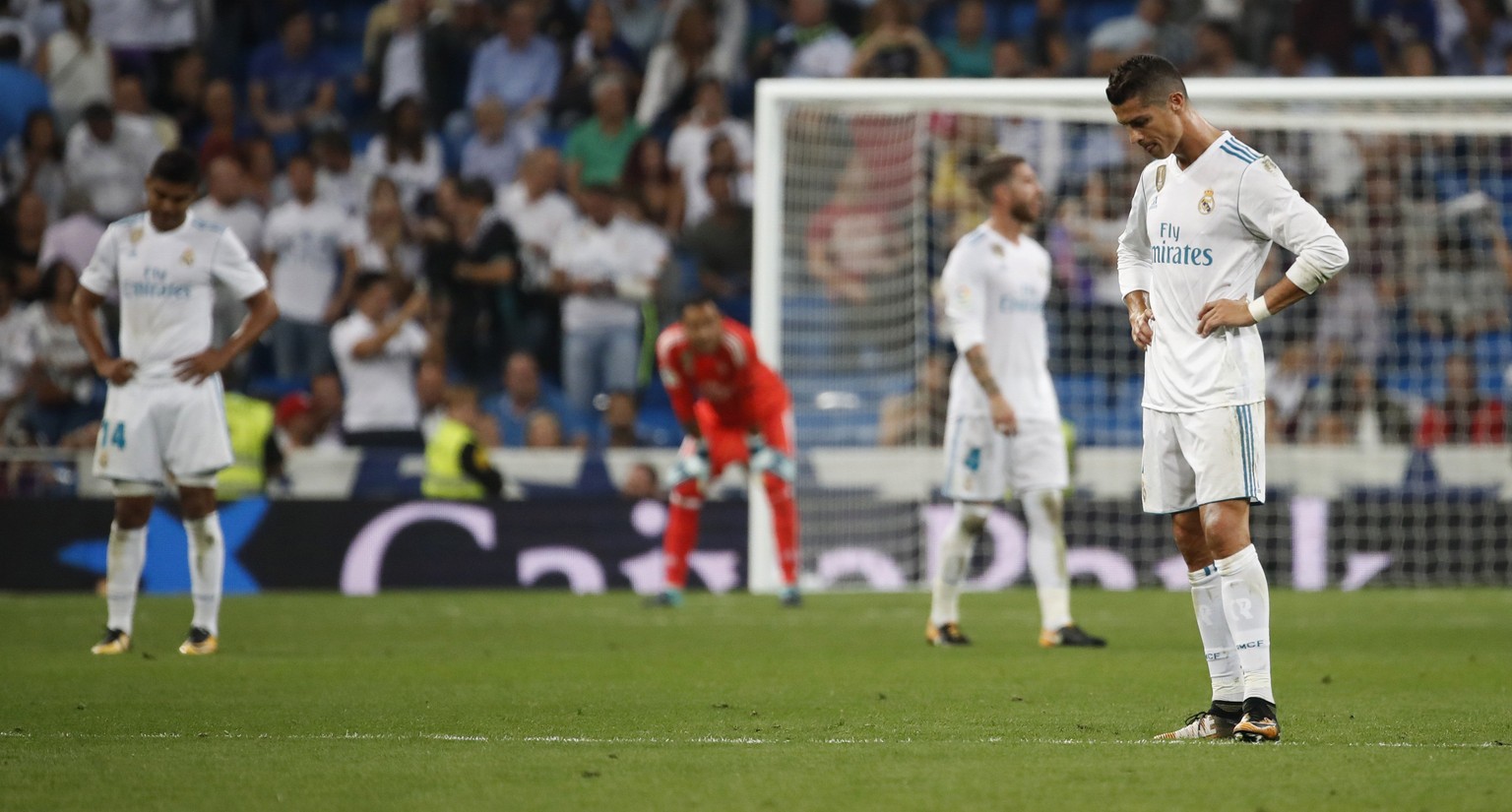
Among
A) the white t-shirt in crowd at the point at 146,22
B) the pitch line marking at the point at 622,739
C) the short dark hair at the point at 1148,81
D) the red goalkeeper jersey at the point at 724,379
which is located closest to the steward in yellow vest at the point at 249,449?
the red goalkeeper jersey at the point at 724,379

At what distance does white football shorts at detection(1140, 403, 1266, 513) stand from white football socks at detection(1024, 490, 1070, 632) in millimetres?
3692

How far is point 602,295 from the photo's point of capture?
1666 centimetres

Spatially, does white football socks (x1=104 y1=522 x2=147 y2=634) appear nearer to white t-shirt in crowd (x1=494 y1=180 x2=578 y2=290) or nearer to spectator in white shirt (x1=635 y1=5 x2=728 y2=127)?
white t-shirt in crowd (x1=494 y1=180 x2=578 y2=290)

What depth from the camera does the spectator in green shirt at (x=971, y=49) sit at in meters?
18.3

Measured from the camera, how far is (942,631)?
9.84 metres

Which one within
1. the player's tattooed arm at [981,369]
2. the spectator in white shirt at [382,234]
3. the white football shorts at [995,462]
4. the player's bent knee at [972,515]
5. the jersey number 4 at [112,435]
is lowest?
the player's bent knee at [972,515]

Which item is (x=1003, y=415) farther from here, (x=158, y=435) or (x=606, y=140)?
(x=606, y=140)

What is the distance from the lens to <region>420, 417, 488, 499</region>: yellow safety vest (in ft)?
47.9

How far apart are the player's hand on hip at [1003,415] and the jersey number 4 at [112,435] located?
4.18 metres

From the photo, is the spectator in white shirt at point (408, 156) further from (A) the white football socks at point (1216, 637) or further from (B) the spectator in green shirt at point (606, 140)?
(A) the white football socks at point (1216, 637)

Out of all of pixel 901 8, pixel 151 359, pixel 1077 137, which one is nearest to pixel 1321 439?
pixel 1077 137

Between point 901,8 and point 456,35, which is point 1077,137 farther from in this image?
point 456,35

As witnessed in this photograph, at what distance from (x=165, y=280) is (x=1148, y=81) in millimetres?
5181

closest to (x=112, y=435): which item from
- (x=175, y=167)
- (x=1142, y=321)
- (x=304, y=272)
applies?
(x=175, y=167)
